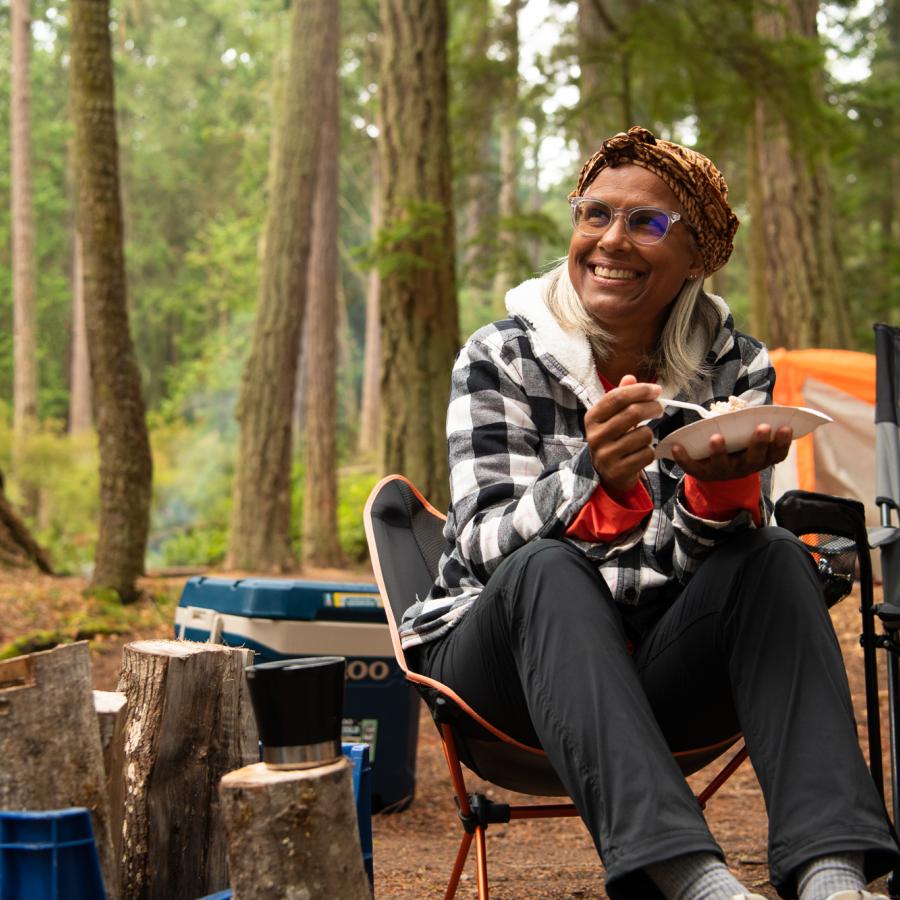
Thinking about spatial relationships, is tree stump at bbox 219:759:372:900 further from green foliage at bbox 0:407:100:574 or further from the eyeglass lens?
green foliage at bbox 0:407:100:574

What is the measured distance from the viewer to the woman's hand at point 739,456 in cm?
203

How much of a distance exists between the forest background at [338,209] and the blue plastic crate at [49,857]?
2.06m

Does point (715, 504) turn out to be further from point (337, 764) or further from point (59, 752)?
point (59, 752)

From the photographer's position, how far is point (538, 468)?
2.37 meters

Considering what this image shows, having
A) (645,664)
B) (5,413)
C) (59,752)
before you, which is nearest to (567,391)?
(645,664)

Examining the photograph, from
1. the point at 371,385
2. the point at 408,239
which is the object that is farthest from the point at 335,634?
the point at 371,385

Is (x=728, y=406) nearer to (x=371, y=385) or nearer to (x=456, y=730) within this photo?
Result: (x=456, y=730)

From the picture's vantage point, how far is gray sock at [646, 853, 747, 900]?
5.59 feet

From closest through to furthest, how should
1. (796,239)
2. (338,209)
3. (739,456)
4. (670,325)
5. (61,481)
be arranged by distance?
(739,456)
(670,325)
(796,239)
(338,209)
(61,481)

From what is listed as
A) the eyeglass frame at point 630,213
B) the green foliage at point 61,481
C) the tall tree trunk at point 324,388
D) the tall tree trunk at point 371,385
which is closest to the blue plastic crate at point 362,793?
the eyeglass frame at point 630,213

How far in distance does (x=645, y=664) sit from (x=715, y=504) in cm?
32

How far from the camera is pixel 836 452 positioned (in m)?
7.82

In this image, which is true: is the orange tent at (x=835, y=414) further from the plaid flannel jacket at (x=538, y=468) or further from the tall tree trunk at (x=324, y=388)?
the tall tree trunk at (x=324, y=388)

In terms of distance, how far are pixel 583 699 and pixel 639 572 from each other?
0.48m
